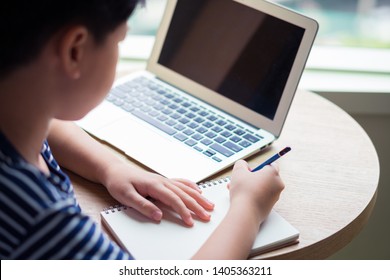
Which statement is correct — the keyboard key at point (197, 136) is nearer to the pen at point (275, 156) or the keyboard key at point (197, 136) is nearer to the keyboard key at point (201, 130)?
the keyboard key at point (201, 130)

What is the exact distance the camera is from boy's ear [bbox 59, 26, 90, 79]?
606 mm

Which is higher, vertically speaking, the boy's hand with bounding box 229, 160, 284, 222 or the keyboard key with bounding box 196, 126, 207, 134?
the keyboard key with bounding box 196, 126, 207, 134

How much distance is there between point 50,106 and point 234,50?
0.44 metres

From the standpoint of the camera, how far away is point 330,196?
2.81ft

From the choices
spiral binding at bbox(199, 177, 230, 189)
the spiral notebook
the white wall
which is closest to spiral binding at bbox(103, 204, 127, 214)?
the spiral notebook

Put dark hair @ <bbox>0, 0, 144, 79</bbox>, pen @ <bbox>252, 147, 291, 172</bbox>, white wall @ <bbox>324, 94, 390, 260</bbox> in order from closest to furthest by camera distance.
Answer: dark hair @ <bbox>0, 0, 144, 79</bbox> < pen @ <bbox>252, 147, 291, 172</bbox> < white wall @ <bbox>324, 94, 390, 260</bbox>

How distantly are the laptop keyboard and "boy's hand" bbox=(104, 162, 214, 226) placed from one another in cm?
12

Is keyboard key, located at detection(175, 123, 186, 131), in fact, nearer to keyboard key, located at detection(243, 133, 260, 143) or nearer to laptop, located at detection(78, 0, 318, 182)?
laptop, located at detection(78, 0, 318, 182)

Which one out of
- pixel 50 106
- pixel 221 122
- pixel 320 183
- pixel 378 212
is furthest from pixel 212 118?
pixel 378 212

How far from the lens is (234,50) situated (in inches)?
39.9

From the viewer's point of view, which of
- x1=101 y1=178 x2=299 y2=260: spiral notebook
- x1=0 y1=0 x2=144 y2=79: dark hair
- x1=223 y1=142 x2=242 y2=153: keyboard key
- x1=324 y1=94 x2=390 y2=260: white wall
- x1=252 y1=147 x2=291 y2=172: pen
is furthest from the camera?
x1=324 y1=94 x2=390 y2=260: white wall

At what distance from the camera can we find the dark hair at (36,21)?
580mm

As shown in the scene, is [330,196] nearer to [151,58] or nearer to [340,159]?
[340,159]
